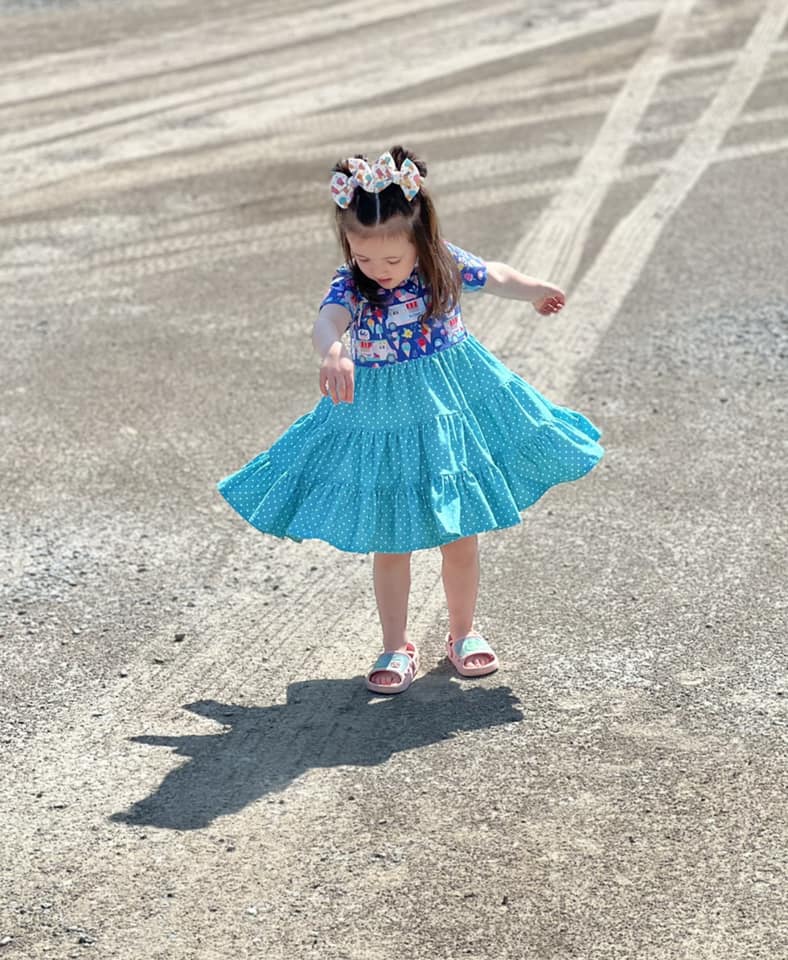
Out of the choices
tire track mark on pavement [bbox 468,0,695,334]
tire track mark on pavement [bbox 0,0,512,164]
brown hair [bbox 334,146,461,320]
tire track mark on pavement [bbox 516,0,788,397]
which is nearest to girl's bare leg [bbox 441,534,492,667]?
brown hair [bbox 334,146,461,320]

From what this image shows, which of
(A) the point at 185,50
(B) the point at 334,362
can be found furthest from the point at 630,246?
(A) the point at 185,50

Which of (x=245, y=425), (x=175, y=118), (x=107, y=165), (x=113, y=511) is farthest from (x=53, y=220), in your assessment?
(x=113, y=511)

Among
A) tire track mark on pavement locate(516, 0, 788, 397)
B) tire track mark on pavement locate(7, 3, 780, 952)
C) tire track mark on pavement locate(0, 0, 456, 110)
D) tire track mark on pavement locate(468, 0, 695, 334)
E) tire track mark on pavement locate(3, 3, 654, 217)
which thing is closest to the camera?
tire track mark on pavement locate(7, 3, 780, 952)

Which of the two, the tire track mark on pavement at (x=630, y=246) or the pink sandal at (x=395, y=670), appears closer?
the pink sandal at (x=395, y=670)

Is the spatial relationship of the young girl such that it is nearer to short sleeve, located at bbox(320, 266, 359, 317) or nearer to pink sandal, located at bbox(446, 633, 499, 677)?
short sleeve, located at bbox(320, 266, 359, 317)

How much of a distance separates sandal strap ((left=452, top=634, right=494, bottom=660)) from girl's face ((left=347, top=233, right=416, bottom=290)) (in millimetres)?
1207

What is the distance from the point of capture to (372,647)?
5.33 metres

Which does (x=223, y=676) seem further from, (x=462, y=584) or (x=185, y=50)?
(x=185, y=50)

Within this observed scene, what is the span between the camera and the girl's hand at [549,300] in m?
5.07

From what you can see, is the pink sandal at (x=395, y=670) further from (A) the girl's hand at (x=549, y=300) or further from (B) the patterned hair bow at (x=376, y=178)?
(B) the patterned hair bow at (x=376, y=178)

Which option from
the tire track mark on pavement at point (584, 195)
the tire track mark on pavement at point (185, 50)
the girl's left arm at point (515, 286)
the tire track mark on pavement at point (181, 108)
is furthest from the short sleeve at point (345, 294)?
the tire track mark on pavement at point (185, 50)

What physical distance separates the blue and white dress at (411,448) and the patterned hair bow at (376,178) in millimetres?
300

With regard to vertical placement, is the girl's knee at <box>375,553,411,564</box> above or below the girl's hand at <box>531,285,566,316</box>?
below

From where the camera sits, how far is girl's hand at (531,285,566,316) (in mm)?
5066
